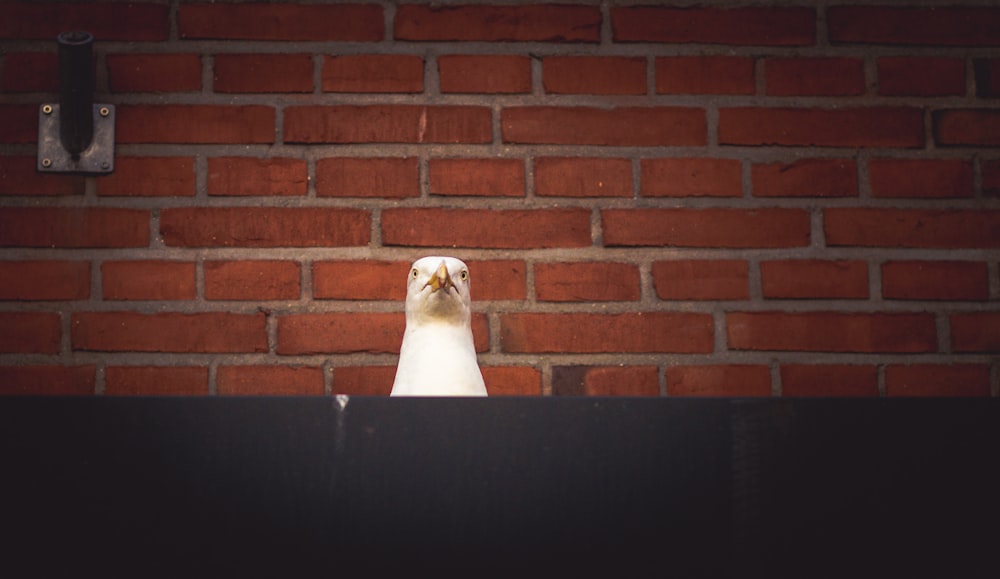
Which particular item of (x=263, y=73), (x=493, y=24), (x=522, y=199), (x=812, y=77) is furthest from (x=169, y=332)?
(x=812, y=77)

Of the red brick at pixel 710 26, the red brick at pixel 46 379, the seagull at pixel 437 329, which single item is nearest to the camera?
the seagull at pixel 437 329

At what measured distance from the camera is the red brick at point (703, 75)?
1.30 m

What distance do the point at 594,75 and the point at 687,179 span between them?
22cm

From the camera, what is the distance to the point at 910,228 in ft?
4.23

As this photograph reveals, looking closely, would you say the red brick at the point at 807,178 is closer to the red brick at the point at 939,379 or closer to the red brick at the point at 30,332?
the red brick at the point at 939,379

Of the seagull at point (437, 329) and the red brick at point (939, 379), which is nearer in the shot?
the seagull at point (437, 329)

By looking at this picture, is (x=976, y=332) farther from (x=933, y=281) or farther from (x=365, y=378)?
(x=365, y=378)

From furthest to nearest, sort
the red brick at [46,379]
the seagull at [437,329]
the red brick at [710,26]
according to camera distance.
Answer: the red brick at [710,26], the red brick at [46,379], the seagull at [437,329]

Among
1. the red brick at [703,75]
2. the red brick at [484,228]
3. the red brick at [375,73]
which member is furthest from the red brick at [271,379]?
the red brick at [703,75]

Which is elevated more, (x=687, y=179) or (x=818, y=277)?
(x=687, y=179)

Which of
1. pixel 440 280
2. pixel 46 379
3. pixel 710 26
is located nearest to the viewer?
pixel 440 280

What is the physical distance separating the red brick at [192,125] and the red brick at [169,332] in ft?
0.86

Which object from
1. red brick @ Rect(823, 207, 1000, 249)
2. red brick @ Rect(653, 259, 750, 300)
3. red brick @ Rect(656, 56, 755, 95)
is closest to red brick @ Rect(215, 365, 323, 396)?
red brick @ Rect(653, 259, 750, 300)

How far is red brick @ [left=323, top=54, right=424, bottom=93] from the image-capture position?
128 centimetres
